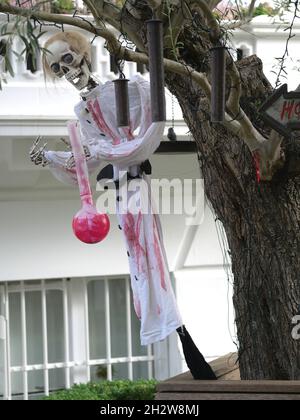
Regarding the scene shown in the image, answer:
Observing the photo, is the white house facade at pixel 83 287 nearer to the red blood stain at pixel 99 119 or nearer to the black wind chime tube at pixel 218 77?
the red blood stain at pixel 99 119

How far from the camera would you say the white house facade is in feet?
25.8

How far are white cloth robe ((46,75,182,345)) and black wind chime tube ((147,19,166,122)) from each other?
64 cm

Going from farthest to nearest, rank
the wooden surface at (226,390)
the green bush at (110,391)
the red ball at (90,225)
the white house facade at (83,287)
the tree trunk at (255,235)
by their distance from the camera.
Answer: the white house facade at (83,287), the green bush at (110,391), the tree trunk at (255,235), the red ball at (90,225), the wooden surface at (226,390)

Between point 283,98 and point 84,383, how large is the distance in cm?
481

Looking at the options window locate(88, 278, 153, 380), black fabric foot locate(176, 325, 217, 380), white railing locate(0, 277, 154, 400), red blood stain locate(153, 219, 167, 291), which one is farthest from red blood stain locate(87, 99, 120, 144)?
window locate(88, 278, 153, 380)

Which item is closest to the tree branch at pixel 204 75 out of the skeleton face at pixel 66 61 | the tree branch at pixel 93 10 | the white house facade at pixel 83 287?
the tree branch at pixel 93 10

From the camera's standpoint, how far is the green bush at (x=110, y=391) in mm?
7500

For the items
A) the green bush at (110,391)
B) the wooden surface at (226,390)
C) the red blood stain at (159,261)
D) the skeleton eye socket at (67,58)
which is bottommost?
the green bush at (110,391)

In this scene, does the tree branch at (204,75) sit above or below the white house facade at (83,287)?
above

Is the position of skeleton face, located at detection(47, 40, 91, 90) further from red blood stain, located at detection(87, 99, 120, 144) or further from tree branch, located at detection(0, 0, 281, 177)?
tree branch, located at detection(0, 0, 281, 177)

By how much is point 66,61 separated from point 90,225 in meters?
0.90

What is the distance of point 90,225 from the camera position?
13.6 feet

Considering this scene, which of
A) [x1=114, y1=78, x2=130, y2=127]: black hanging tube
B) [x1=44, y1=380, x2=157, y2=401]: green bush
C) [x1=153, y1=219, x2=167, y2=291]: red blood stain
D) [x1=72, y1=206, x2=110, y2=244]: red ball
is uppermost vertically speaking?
[x1=114, y1=78, x2=130, y2=127]: black hanging tube
